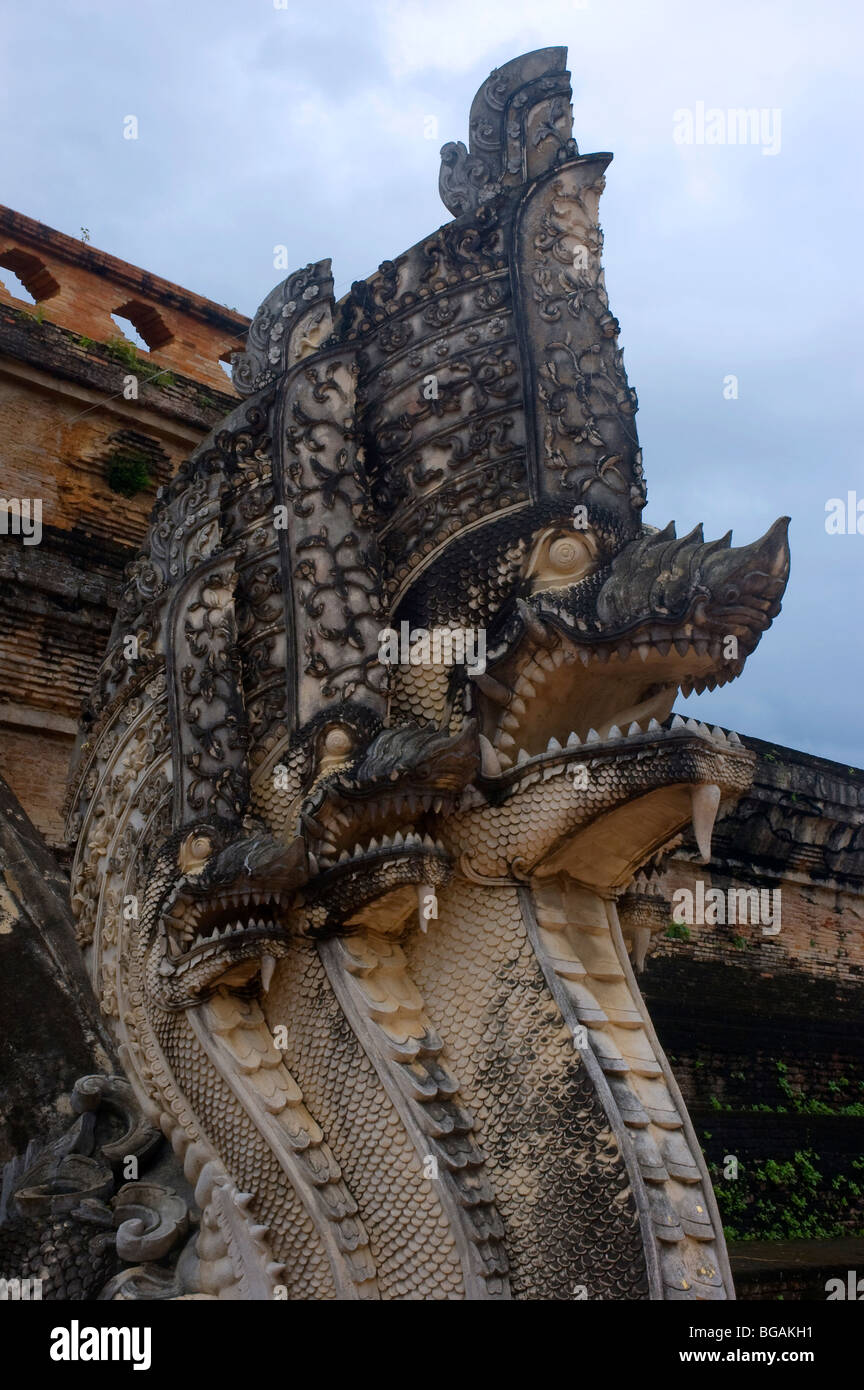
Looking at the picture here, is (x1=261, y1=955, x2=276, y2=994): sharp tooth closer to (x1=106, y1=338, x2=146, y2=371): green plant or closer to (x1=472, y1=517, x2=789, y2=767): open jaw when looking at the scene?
(x1=472, y1=517, x2=789, y2=767): open jaw

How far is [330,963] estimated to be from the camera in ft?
14.0

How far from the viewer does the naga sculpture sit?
3916mm

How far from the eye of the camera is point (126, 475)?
30.1 ft

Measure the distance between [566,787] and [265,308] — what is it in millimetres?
2400

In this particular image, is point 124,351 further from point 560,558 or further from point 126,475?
point 560,558

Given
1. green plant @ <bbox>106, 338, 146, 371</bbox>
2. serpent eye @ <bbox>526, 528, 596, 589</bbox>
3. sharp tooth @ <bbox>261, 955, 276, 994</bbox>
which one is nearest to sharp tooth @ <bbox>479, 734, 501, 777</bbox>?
serpent eye @ <bbox>526, 528, 596, 589</bbox>

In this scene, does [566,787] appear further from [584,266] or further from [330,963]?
[584,266]

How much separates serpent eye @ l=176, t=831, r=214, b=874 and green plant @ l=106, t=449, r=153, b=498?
204 inches

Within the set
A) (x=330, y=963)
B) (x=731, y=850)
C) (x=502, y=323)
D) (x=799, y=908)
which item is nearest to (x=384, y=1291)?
(x=330, y=963)

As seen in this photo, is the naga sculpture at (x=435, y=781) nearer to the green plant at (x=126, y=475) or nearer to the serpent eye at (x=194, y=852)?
the serpent eye at (x=194, y=852)

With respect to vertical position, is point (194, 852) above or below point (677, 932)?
above

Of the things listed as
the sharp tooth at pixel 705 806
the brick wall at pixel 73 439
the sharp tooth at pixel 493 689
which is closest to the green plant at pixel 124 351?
the brick wall at pixel 73 439

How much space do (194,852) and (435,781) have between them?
3.14 feet

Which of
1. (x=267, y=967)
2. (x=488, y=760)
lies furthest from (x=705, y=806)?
(x=267, y=967)
